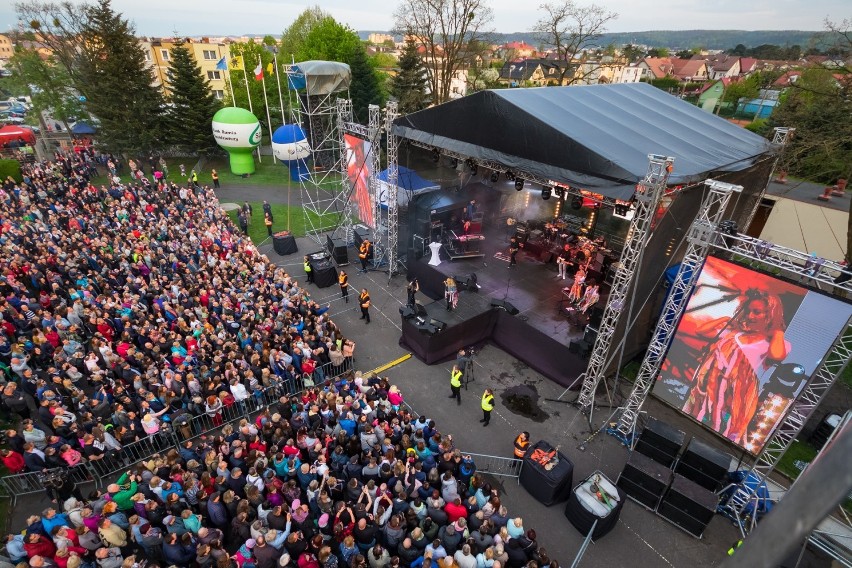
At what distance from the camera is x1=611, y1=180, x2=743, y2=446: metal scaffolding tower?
8242 millimetres

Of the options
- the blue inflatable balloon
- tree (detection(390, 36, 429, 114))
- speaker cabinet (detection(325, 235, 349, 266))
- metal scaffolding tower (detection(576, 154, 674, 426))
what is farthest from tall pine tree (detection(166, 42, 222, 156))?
metal scaffolding tower (detection(576, 154, 674, 426))

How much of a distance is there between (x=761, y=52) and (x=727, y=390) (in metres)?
116

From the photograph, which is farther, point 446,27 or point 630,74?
point 630,74

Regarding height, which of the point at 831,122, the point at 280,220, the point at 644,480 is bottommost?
the point at 280,220

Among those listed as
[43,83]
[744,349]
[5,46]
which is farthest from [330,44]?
[5,46]

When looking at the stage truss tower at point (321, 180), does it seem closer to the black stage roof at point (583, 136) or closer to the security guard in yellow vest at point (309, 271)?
the security guard in yellow vest at point (309, 271)

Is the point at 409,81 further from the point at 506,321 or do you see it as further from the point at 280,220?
the point at 506,321

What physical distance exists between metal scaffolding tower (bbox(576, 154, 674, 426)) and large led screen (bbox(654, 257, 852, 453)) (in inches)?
50.2

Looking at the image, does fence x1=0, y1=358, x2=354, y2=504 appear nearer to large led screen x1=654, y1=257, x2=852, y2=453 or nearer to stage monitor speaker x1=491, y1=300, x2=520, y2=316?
stage monitor speaker x1=491, y1=300, x2=520, y2=316

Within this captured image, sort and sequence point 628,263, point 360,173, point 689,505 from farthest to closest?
1. point 360,173
2. point 628,263
3. point 689,505

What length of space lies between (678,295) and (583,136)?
442 centimetres

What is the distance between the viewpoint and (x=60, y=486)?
8016mm

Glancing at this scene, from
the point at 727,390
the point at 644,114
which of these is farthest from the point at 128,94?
the point at 727,390

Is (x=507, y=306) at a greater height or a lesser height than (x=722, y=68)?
lesser
